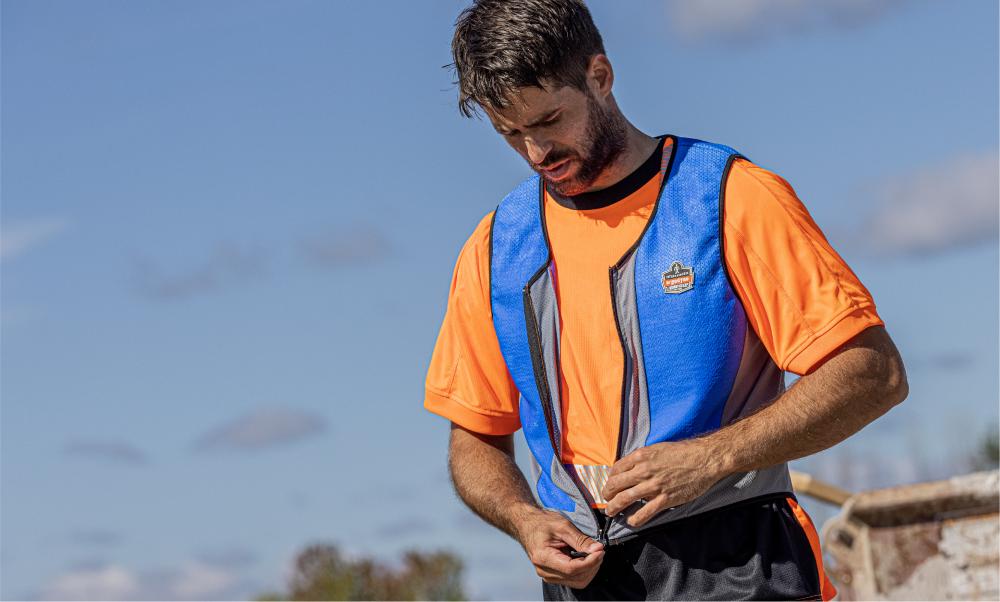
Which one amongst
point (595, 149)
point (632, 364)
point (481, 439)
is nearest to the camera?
point (632, 364)

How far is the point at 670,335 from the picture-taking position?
381 centimetres

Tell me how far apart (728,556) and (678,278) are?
76cm

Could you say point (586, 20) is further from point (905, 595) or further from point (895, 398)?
point (905, 595)

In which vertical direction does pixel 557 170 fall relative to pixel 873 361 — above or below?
above

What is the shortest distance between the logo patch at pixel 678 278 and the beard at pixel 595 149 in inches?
15.3

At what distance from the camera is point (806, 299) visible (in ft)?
12.0

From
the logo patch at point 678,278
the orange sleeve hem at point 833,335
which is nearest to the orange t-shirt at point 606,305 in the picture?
the orange sleeve hem at point 833,335

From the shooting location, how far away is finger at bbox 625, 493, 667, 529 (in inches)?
145

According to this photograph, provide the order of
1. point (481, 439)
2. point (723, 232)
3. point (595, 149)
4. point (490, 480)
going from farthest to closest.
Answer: point (481, 439), point (490, 480), point (595, 149), point (723, 232)

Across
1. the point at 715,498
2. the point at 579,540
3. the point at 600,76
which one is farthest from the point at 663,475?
the point at 600,76

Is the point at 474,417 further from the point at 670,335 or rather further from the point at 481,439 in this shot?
the point at 670,335

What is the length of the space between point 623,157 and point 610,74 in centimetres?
26

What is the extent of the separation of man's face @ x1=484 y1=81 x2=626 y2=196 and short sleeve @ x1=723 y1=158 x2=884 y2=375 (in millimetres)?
418

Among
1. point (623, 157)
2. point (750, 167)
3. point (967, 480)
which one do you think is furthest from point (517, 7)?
point (967, 480)
